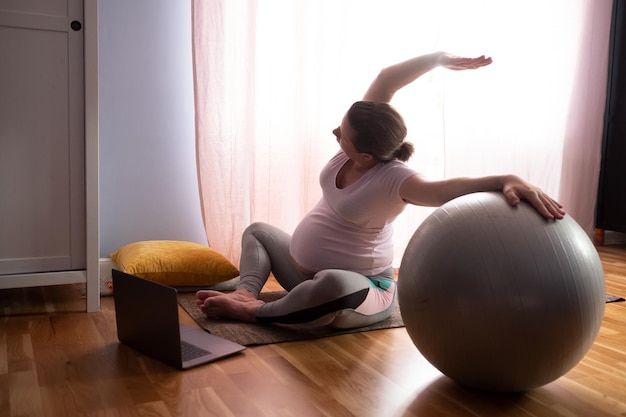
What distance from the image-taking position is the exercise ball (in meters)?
1.45

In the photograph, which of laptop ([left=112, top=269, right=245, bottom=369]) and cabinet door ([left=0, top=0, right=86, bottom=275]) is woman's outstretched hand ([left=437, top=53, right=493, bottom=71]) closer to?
laptop ([left=112, top=269, right=245, bottom=369])

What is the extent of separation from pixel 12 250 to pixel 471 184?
155 centimetres

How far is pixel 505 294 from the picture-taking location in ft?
4.74

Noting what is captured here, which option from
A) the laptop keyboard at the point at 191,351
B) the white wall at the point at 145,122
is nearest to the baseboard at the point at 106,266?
the white wall at the point at 145,122

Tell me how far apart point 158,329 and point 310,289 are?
48cm

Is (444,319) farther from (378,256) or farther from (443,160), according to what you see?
(443,160)

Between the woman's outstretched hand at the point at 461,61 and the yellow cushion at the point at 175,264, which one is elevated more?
the woman's outstretched hand at the point at 461,61

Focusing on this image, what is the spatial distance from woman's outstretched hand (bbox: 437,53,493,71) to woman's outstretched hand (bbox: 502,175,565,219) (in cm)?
64

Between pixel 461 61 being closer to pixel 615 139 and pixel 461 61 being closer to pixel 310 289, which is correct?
pixel 310 289

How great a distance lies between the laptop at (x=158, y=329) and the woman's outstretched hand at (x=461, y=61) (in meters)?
1.14

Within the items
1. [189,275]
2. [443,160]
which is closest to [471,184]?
[189,275]

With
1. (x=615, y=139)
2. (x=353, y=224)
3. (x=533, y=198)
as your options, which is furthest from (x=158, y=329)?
(x=615, y=139)

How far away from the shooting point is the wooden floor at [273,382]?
1555 millimetres

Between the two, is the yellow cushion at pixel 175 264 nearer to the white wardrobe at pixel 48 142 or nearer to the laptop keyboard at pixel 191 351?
the white wardrobe at pixel 48 142
